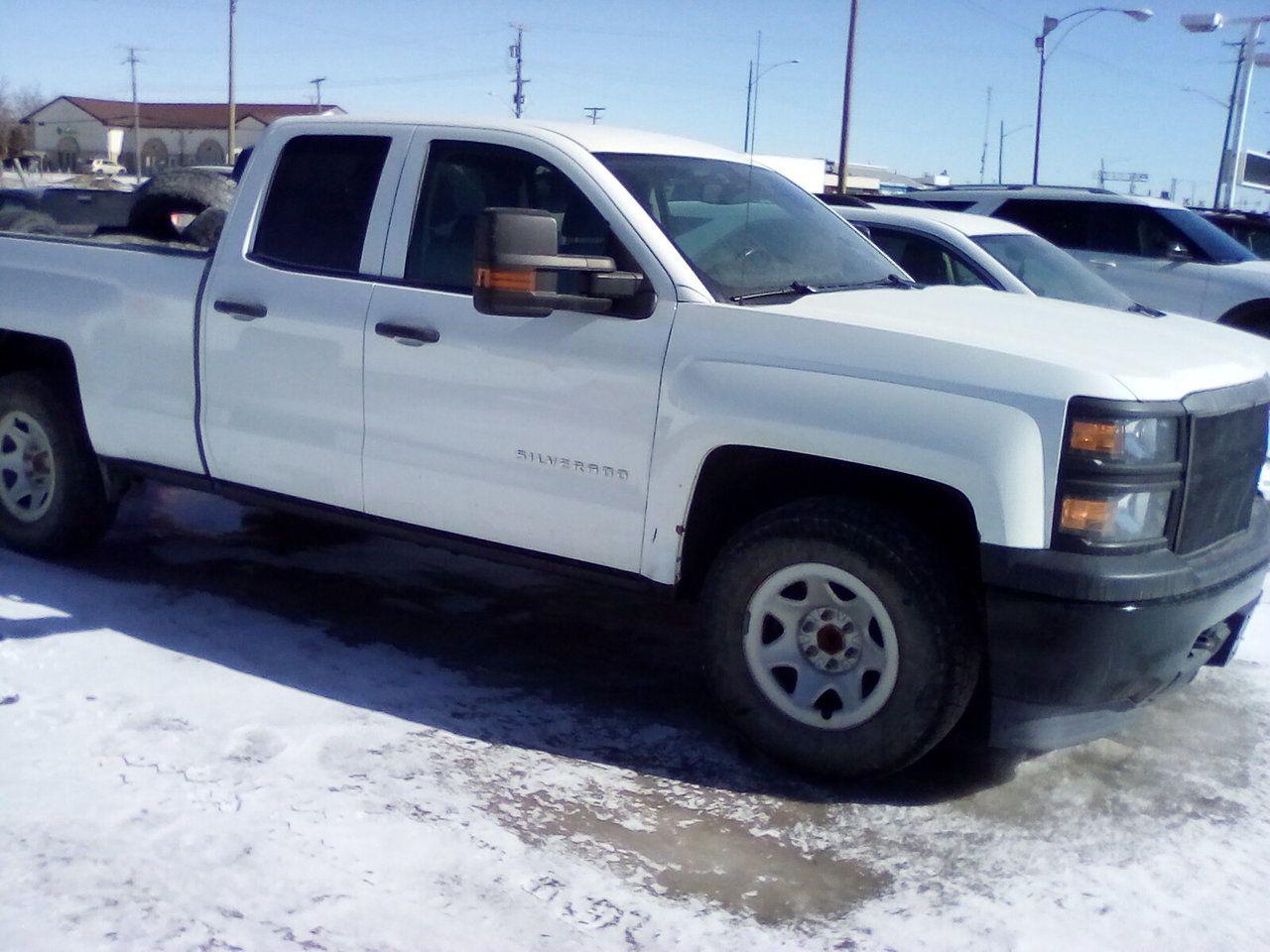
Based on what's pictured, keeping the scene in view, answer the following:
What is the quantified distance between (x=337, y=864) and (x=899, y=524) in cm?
175

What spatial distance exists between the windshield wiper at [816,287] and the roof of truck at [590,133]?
29.8 inches

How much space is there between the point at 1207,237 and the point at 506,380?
918cm

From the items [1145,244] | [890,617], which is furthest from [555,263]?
[1145,244]

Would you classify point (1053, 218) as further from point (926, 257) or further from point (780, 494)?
point (780, 494)

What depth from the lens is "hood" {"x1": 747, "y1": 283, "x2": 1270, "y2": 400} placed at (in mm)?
3643

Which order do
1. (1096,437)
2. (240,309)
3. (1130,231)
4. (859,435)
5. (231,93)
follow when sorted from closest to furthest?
(1096,437)
(859,435)
(240,309)
(1130,231)
(231,93)

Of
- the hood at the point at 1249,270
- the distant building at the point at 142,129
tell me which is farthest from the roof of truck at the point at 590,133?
the distant building at the point at 142,129

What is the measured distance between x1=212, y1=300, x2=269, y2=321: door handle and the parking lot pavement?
1169 millimetres

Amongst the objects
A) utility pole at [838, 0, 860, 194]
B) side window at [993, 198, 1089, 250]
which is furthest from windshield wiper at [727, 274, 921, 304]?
utility pole at [838, 0, 860, 194]

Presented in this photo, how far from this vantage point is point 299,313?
15.7ft

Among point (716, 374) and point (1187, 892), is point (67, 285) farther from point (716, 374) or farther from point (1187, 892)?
point (1187, 892)

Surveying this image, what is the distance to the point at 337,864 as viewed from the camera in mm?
3354

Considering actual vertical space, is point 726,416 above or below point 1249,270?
below

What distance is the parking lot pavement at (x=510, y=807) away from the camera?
3.19 m
